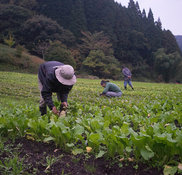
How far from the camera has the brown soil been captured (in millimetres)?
2504

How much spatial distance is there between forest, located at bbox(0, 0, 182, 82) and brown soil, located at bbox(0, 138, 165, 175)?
27311mm

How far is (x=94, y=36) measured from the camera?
1636 inches

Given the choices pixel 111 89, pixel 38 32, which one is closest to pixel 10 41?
pixel 38 32

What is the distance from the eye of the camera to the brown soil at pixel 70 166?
2.50 meters

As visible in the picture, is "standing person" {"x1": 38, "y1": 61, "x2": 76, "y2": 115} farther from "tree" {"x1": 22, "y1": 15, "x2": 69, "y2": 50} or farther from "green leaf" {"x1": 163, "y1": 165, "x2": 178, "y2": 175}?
"tree" {"x1": 22, "y1": 15, "x2": 69, "y2": 50}

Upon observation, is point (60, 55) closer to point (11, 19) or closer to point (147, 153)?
point (11, 19)

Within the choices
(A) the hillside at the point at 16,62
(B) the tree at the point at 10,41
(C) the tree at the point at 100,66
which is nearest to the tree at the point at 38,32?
(B) the tree at the point at 10,41

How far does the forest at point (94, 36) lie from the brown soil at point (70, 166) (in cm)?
2731

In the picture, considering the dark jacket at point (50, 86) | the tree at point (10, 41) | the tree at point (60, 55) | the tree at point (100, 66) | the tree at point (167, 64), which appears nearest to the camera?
the dark jacket at point (50, 86)

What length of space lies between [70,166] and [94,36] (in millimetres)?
40579

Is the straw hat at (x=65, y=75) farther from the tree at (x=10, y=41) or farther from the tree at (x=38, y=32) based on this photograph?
the tree at (x=38, y=32)

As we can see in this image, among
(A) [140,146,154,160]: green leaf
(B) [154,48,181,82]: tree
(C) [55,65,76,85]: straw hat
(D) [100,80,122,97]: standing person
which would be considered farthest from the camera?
(B) [154,48,181,82]: tree

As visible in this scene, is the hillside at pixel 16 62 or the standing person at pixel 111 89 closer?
the standing person at pixel 111 89

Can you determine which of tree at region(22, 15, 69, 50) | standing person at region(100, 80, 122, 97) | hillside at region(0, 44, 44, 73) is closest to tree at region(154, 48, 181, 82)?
tree at region(22, 15, 69, 50)
